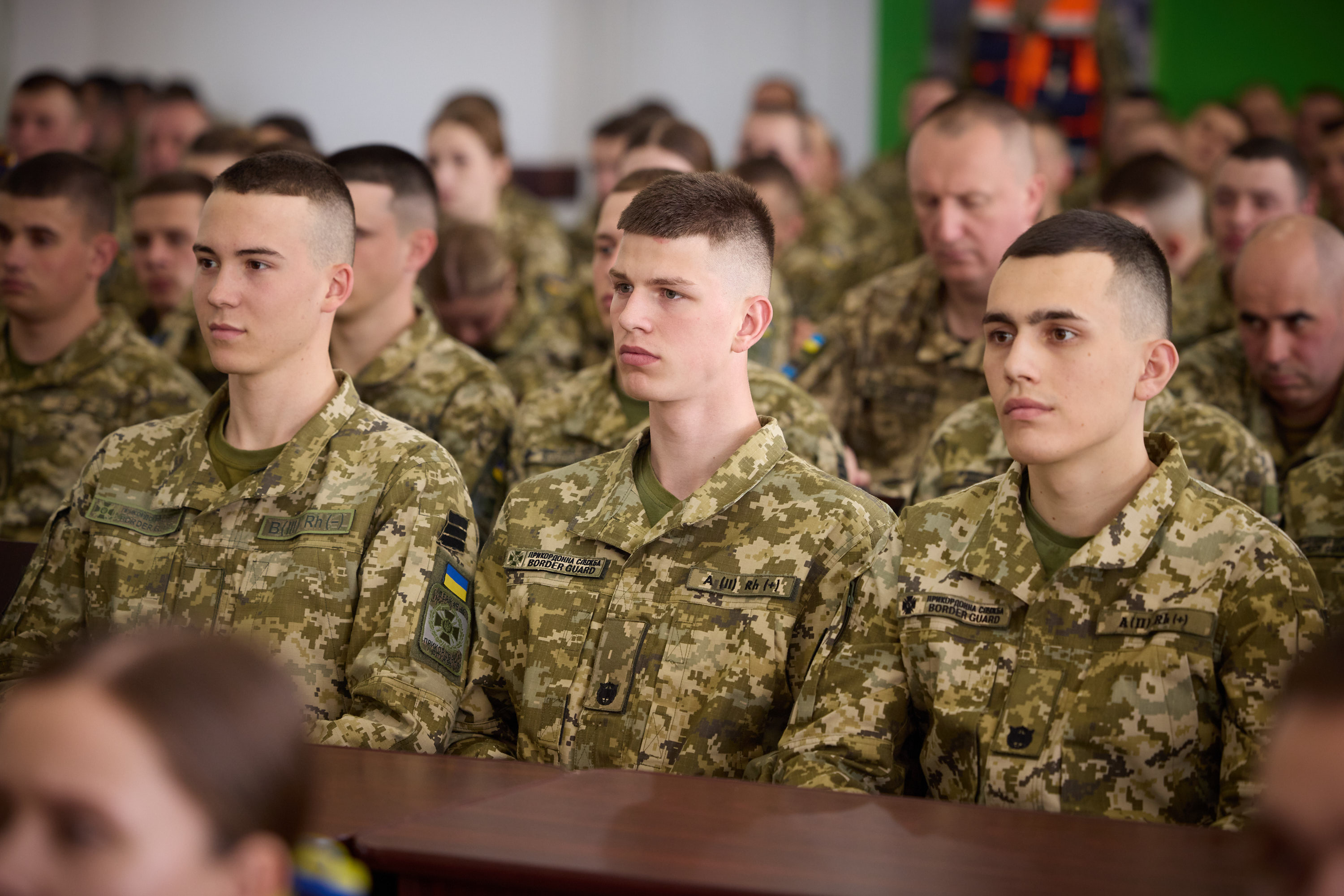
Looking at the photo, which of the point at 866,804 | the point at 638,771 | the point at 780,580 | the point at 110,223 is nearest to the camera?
the point at 866,804

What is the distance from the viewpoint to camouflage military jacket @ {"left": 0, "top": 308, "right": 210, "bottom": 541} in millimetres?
3330

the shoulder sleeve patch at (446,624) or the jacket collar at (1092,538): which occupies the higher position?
the jacket collar at (1092,538)

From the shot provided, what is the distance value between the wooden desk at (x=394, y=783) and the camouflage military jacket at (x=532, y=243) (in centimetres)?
329

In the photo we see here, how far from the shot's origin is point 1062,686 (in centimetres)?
183

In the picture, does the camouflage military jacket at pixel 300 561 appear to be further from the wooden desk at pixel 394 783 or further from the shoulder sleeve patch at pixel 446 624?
the wooden desk at pixel 394 783

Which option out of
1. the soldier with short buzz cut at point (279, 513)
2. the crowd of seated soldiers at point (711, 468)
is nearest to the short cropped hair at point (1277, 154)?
the crowd of seated soldiers at point (711, 468)

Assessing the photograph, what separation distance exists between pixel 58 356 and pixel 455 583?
5.77 feet

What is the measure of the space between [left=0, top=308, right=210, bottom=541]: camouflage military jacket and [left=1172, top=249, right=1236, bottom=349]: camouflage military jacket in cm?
280

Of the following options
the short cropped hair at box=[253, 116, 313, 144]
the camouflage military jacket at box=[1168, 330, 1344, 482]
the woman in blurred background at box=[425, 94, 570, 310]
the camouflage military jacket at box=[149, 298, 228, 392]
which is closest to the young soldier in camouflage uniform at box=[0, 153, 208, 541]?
the camouflage military jacket at box=[149, 298, 228, 392]

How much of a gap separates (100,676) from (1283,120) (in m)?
8.41

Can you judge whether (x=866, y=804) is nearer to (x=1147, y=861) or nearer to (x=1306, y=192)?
(x=1147, y=861)

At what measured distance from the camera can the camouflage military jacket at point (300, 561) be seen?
7.00 ft

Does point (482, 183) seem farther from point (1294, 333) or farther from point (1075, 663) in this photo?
point (1075, 663)

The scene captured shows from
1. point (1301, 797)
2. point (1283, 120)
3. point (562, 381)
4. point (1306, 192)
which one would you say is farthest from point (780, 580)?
point (1283, 120)
